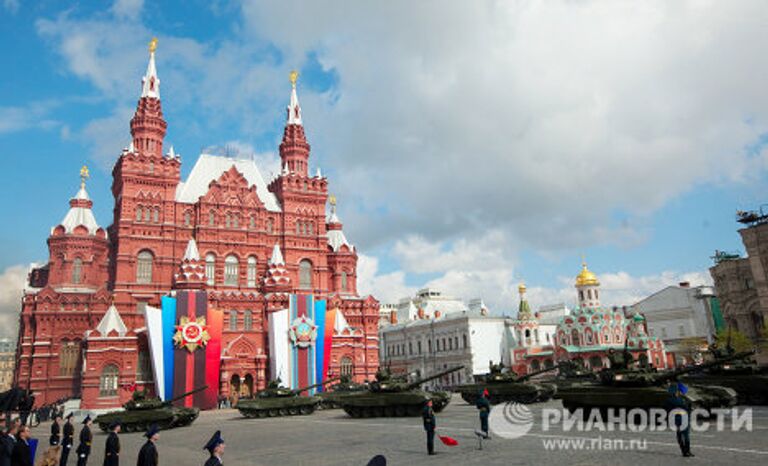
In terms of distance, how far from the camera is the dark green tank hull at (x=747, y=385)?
19641mm

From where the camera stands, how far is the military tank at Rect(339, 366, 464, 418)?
23.0 m

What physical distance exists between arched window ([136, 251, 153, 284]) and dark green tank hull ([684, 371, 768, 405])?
37.9 m

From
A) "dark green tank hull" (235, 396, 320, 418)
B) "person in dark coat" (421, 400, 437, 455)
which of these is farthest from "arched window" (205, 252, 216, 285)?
"person in dark coat" (421, 400, 437, 455)

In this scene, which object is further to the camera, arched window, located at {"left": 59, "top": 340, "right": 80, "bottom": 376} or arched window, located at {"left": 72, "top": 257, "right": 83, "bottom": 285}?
arched window, located at {"left": 72, "top": 257, "right": 83, "bottom": 285}

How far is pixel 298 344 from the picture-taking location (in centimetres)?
4200

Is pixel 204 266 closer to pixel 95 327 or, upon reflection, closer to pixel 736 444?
pixel 95 327

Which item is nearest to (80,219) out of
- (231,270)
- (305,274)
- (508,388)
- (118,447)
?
(231,270)

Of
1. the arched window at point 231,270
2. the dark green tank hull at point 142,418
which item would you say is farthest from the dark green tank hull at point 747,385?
the arched window at point 231,270

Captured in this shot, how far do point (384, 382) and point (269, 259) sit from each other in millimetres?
24876

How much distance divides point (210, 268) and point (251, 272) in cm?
338

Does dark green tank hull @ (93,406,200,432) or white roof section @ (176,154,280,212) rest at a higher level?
white roof section @ (176,154,280,212)

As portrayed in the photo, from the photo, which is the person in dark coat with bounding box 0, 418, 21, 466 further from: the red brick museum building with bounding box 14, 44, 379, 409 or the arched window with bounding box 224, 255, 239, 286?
the arched window with bounding box 224, 255, 239, 286

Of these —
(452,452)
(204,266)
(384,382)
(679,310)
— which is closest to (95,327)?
(204,266)

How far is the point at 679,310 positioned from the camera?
70.4 metres
